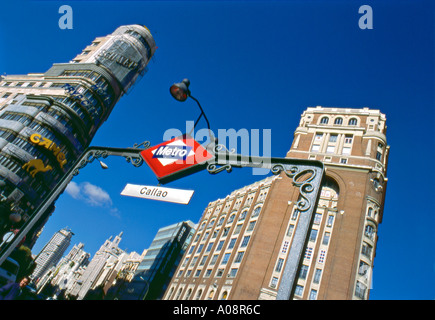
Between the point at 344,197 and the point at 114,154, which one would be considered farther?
the point at 344,197

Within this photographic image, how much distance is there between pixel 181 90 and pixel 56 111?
36.1m

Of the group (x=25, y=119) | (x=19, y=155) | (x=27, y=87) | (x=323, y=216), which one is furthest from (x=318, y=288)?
(x=27, y=87)

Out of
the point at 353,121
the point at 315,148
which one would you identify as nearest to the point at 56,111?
the point at 315,148

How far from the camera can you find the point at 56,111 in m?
34.7

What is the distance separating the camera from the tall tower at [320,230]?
2930 centimetres

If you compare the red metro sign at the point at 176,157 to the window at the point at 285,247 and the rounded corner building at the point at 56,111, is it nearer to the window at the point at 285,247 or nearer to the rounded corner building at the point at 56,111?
the window at the point at 285,247

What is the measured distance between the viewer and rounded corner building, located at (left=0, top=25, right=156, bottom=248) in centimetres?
2978

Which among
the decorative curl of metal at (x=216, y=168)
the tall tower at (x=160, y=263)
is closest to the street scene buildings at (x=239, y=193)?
the tall tower at (x=160, y=263)

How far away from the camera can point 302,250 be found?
3.68 meters

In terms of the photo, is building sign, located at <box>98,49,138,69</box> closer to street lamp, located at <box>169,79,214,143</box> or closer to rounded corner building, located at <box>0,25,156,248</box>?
rounded corner building, located at <box>0,25,156,248</box>

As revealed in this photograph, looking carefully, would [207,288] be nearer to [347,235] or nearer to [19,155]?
[347,235]

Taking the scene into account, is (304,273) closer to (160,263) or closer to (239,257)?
(239,257)

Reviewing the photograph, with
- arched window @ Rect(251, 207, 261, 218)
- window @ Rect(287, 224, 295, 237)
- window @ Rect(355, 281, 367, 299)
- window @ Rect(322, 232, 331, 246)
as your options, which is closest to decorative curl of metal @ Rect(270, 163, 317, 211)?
window @ Rect(355, 281, 367, 299)

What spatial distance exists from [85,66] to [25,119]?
13691 mm
